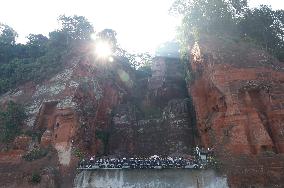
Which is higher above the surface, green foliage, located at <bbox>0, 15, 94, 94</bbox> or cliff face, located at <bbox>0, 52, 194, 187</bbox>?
green foliage, located at <bbox>0, 15, 94, 94</bbox>

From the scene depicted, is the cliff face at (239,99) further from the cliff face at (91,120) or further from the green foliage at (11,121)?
the green foliage at (11,121)

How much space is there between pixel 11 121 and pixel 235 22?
19517 mm

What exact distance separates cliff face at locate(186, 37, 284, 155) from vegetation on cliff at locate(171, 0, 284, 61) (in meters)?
4.41

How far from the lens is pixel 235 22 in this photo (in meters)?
29.7

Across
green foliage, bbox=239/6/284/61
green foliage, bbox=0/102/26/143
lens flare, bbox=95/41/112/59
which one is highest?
green foliage, bbox=239/6/284/61

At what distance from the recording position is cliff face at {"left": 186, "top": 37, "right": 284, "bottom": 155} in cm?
1955

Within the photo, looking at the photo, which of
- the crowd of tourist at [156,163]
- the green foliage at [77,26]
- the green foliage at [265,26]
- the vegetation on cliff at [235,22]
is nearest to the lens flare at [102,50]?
the green foliage at [77,26]

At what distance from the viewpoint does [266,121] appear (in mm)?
20281

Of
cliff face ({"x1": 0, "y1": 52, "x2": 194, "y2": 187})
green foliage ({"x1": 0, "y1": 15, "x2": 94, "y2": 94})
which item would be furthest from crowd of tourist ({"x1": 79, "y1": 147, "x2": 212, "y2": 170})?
green foliage ({"x1": 0, "y1": 15, "x2": 94, "y2": 94})

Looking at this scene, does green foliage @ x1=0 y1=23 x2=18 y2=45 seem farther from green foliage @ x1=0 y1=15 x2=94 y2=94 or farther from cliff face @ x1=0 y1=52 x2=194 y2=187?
cliff face @ x1=0 y1=52 x2=194 y2=187

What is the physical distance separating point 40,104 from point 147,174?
33.5 ft

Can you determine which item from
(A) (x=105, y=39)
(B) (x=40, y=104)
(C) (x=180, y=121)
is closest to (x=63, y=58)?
(B) (x=40, y=104)

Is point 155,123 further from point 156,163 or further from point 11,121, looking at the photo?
point 11,121

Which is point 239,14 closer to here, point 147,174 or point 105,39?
point 105,39
